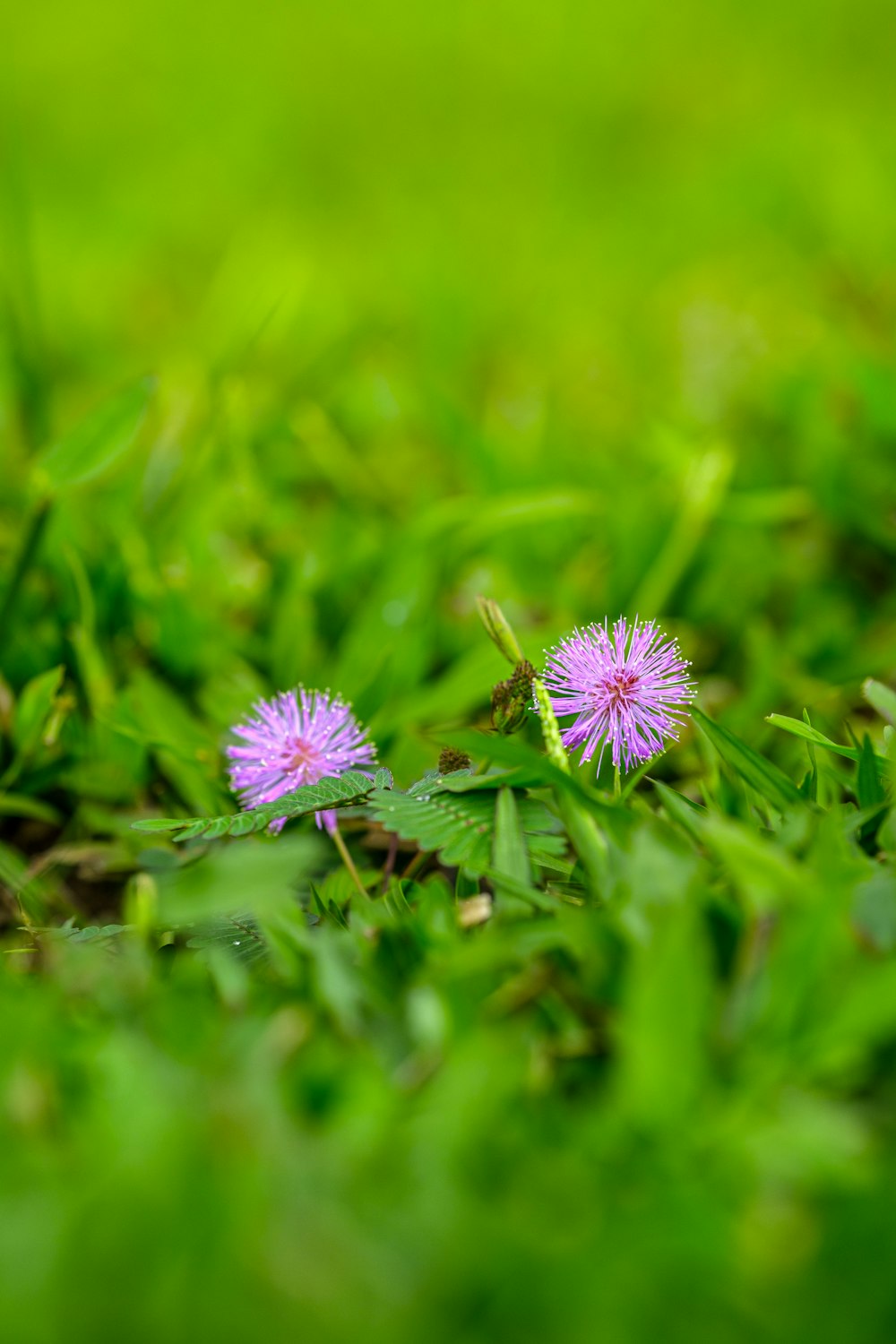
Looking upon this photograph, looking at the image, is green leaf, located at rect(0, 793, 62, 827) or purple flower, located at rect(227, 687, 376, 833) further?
green leaf, located at rect(0, 793, 62, 827)

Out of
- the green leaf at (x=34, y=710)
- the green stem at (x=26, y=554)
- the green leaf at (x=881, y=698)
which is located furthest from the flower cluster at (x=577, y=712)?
the green stem at (x=26, y=554)

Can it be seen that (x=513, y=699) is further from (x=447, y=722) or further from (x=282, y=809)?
(x=447, y=722)

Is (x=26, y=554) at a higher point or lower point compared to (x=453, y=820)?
higher

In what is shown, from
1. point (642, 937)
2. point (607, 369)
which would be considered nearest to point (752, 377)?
point (607, 369)

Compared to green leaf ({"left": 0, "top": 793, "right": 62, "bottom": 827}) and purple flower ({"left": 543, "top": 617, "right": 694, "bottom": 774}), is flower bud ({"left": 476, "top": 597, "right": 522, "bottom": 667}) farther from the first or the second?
green leaf ({"left": 0, "top": 793, "right": 62, "bottom": 827})

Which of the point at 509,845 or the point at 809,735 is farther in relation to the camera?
the point at 809,735

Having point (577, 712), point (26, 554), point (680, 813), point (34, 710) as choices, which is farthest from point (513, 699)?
point (26, 554)

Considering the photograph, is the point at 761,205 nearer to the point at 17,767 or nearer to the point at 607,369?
the point at 607,369


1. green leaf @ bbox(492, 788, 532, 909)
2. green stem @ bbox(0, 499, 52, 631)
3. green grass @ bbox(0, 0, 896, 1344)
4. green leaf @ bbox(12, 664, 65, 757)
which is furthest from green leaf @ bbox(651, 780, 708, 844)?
green stem @ bbox(0, 499, 52, 631)
